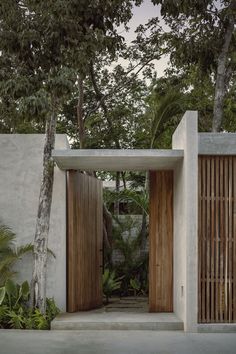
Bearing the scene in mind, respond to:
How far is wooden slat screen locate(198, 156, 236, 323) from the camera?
857cm

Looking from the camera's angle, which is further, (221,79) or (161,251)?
(221,79)

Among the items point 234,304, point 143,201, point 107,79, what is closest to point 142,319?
point 234,304

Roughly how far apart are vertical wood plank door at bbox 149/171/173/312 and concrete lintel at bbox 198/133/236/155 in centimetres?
196

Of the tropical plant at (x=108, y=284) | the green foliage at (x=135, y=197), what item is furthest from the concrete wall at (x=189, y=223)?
the green foliage at (x=135, y=197)

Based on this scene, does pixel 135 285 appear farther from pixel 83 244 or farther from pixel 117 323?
pixel 117 323

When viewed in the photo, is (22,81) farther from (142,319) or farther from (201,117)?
(201,117)

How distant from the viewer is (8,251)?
972 centimetres

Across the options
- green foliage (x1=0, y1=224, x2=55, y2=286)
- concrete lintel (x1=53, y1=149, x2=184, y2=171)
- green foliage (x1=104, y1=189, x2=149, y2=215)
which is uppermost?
concrete lintel (x1=53, y1=149, x2=184, y2=171)

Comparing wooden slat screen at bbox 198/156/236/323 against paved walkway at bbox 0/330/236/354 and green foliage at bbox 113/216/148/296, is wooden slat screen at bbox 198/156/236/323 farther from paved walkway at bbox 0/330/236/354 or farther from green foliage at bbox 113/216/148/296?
green foliage at bbox 113/216/148/296

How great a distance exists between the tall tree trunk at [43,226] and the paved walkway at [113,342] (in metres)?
0.87

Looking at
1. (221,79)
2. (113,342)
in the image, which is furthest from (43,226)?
(221,79)

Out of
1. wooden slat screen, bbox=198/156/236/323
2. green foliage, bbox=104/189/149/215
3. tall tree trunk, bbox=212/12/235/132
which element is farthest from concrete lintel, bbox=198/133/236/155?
green foliage, bbox=104/189/149/215

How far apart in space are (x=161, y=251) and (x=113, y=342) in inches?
107

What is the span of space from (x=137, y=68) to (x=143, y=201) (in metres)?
5.00
